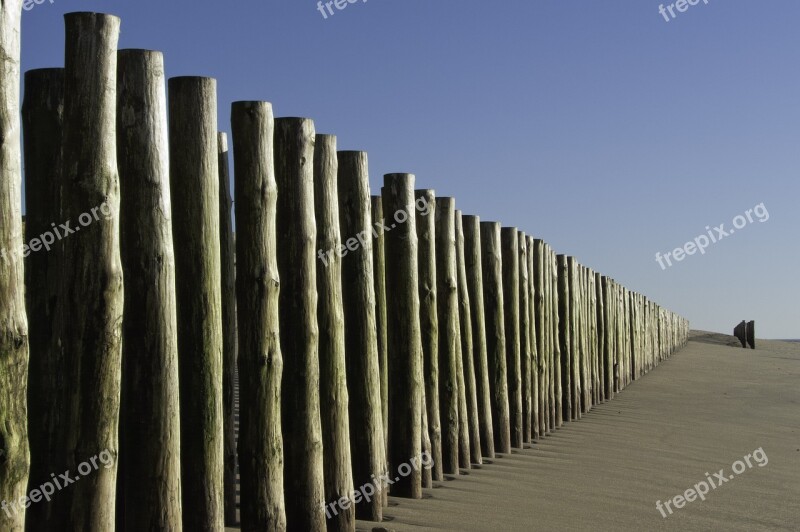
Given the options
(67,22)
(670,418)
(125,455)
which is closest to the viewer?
(67,22)

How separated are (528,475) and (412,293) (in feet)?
5.17

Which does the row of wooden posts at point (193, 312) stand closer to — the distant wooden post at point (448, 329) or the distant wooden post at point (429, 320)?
the distant wooden post at point (429, 320)

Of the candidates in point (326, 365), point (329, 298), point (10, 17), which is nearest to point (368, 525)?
point (326, 365)

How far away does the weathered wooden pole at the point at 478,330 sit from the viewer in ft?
22.9

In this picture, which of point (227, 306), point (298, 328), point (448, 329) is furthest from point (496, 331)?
point (227, 306)

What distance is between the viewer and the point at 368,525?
4801 millimetres

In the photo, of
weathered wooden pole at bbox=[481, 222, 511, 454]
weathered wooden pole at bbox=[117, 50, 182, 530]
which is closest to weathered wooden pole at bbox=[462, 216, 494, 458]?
weathered wooden pole at bbox=[481, 222, 511, 454]

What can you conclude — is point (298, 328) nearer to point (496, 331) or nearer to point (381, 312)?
point (381, 312)

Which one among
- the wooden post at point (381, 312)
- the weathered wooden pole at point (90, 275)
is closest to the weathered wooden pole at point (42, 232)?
the weathered wooden pole at point (90, 275)

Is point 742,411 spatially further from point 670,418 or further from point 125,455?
point 125,455

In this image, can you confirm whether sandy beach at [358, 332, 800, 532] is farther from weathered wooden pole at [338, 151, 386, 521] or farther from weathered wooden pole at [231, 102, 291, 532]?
weathered wooden pole at [231, 102, 291, 532]

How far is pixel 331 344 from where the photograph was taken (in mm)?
4652

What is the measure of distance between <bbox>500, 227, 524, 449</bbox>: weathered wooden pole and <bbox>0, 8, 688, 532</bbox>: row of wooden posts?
1.81 m

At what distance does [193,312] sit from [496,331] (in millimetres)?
3996
